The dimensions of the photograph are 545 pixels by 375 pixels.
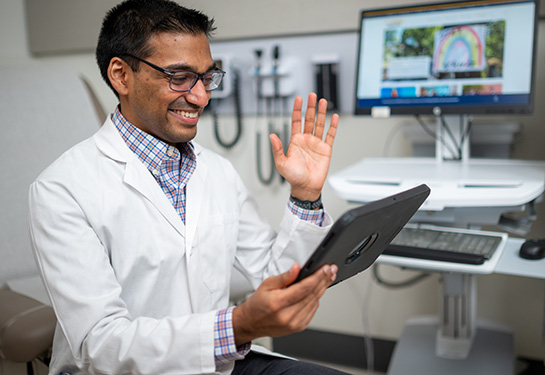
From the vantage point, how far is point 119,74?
3.33 ft

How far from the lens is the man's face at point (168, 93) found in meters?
Result: 0.97

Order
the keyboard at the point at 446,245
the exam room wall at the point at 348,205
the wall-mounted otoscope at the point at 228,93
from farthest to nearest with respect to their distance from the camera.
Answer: the wall-mounted otoscope at the point at 228,93
the exam room wall at the point at 348,205
the keyboard at the point at 446,245

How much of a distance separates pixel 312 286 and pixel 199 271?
34 cm

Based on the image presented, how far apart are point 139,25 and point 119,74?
0.10m

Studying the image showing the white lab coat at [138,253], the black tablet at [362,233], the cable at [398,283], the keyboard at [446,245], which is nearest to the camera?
the black tablet at [362,233]

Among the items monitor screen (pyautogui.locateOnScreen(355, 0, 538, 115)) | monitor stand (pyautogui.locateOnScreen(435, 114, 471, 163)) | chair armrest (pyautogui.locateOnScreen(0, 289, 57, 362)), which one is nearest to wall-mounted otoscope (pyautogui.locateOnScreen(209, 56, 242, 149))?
monitor screen (pyautogui.locateOnScreen(355, 0, 538, 115))

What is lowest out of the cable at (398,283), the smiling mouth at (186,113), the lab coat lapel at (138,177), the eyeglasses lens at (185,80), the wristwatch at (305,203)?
the cable at (398,283)

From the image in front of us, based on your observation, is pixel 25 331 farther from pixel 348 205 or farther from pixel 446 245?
pixel 348 205

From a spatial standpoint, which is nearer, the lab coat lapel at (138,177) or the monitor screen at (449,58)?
the lab coat lapel at (138,177)

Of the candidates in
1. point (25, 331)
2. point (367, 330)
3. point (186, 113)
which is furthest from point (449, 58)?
point (25, 331)

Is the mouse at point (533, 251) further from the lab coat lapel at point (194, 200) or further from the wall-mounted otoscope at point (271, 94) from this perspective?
the wall-mounted otoscope at point (271, 94)

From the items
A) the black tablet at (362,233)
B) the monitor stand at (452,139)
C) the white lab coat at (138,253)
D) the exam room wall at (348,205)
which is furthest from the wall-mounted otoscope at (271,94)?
the black tablet at (362,233)

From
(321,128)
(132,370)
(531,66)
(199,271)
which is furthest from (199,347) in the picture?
(531,66)

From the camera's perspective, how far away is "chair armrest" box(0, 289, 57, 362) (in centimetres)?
99
